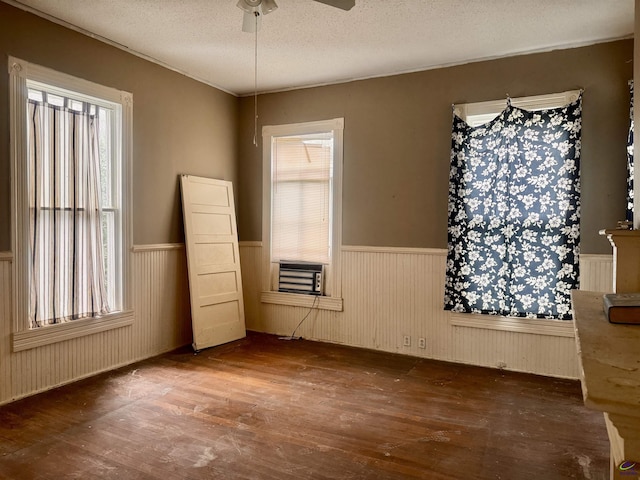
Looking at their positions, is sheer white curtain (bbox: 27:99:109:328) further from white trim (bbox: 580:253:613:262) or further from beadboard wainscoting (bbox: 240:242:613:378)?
white trim (bbox: 580:253:613:262)

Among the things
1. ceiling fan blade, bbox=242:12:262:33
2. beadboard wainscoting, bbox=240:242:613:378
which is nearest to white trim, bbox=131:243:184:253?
beadboard wainscoting, bbox=240:242:613:378

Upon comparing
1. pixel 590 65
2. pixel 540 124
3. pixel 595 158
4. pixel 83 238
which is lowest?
pixel 83 238

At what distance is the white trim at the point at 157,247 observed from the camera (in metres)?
3.81

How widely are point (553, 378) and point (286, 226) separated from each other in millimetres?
2931

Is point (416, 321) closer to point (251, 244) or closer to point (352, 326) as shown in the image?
point (352, 326)

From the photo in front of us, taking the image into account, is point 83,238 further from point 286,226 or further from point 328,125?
point 328,125

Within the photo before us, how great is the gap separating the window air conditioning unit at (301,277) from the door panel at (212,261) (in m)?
0.50

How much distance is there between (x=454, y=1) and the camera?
280cm

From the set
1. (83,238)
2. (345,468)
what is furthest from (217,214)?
(345,468)

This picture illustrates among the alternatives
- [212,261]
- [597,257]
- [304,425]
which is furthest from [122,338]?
[597,257]

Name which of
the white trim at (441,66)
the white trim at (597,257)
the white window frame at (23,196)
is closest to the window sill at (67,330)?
the white window frame at (23,196)

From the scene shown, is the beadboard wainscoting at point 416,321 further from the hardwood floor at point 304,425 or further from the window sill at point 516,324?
the hardwood floor at point 304,425

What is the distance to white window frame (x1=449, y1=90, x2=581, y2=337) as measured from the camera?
11.3ft

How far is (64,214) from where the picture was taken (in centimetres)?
320
